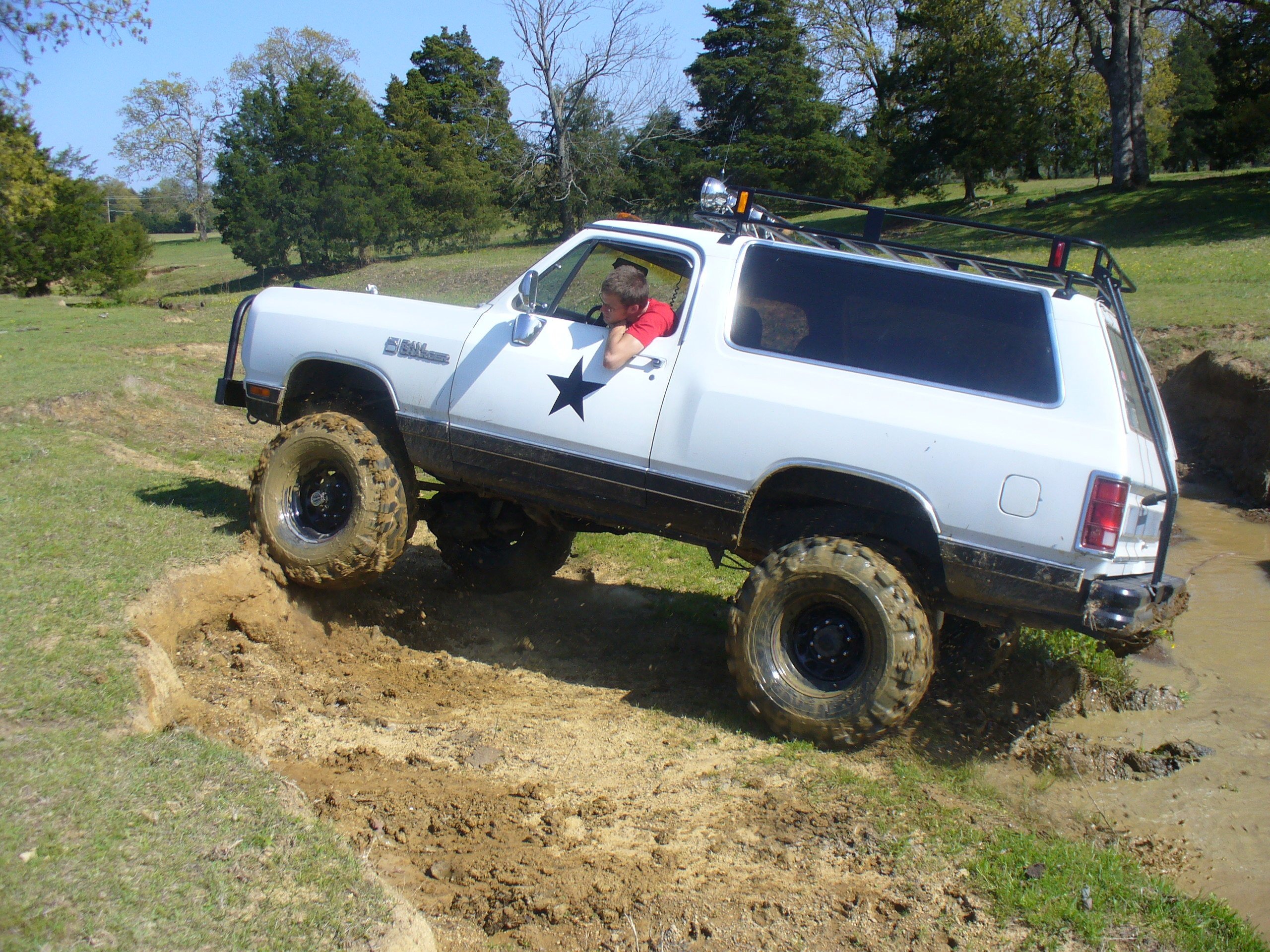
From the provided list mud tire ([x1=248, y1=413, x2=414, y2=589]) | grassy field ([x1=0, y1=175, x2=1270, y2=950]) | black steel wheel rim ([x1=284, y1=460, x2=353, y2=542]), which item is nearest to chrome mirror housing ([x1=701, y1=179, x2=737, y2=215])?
mud tire ([x1=248, y1=413, x2=414, y2=589])

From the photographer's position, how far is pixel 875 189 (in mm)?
39250

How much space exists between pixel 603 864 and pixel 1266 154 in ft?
163

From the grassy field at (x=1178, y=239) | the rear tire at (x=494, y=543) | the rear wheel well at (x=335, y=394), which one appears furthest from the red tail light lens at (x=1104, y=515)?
the grassy field at (x=1178, y=239)

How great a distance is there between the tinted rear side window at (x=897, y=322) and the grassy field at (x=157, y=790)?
1.81 meters

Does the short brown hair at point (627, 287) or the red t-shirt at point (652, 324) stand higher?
the short brown hair at point (627, 287)

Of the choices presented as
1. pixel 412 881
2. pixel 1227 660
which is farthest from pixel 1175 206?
pixel 412 881

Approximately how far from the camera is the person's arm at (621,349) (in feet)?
15.7

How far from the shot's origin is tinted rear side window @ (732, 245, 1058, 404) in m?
4.34

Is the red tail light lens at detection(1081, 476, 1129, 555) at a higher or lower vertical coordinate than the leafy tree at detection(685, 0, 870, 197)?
lower

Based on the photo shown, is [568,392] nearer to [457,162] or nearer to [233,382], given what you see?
[233,382]

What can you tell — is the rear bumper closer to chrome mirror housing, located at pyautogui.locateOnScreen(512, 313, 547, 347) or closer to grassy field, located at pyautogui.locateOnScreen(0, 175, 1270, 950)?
grassy field, located at pyautogui.locateOnScreen(0, 175, 1270, 950)

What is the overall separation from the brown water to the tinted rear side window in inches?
75.7

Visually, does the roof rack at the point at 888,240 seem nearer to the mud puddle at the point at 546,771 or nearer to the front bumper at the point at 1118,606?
the front bumper at the point at 1118,606

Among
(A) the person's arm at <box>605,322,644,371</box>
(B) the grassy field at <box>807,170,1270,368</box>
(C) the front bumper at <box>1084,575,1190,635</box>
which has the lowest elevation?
(C) the front bumper at <box>1084,575,1190,635</box>
